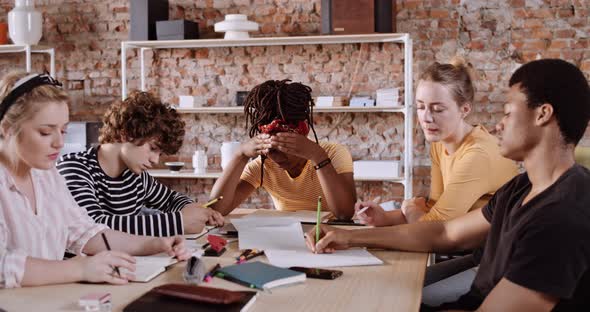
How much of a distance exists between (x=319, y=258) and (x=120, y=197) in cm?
95

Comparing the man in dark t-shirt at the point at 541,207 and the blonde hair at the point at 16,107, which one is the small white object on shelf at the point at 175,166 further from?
the man in dark t-shirt at the point at 541,207

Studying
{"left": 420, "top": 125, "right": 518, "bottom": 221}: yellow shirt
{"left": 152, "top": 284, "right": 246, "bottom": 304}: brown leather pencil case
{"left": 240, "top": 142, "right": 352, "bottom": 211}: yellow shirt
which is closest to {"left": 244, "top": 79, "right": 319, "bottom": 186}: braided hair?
{"left": 240, "top": 142, "right": 352, "bottom": 211}: yellow shirt

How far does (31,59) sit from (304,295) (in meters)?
4.48

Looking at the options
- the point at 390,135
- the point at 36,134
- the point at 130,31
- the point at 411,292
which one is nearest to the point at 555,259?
the point at 411,292

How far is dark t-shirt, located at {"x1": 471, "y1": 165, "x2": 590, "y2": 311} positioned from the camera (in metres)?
1.31

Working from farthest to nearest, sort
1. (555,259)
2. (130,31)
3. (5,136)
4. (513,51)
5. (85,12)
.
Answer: (85,12) < (130,31) < (513,51) < (5,136) < (555,259)

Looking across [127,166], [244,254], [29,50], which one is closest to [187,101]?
[29,50]

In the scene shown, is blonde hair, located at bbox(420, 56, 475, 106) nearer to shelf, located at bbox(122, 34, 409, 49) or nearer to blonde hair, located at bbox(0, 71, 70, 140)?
blonde hair, located at bbox(0, 71, 70, 140)

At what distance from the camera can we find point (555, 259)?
1.31 metres

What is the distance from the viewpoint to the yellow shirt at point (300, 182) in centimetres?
292

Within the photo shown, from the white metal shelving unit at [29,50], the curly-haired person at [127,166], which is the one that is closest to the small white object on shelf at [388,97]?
the curly-haired person at [127,166]

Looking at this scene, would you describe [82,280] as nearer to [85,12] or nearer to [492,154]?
[492,154]

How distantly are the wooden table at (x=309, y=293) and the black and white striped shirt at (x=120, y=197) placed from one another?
470mm

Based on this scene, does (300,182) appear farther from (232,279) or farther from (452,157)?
(232,279)
